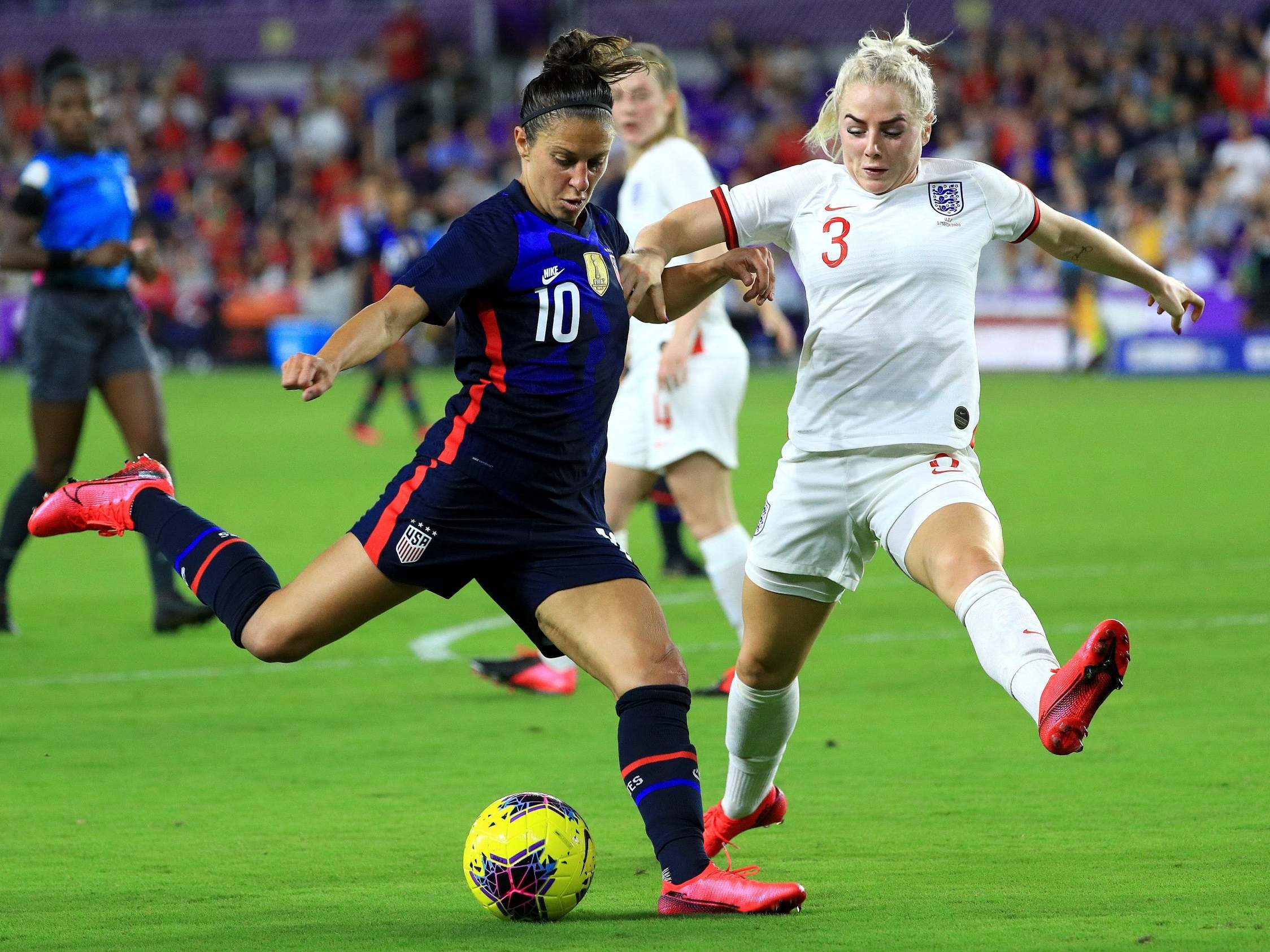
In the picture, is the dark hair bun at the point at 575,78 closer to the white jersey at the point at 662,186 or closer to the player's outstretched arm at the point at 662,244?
the player's outstretched arm at the point at 662,244

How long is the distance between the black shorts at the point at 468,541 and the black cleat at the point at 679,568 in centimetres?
608

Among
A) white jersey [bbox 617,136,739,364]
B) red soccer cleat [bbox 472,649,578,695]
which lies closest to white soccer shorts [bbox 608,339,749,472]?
white jersey [bbox 617,136,739,364]

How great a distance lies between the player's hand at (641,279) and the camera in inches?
187

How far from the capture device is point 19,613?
9586 millimetres

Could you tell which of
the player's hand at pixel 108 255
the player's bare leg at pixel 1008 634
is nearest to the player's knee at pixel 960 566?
the player's bare leg at pixel 1008 634

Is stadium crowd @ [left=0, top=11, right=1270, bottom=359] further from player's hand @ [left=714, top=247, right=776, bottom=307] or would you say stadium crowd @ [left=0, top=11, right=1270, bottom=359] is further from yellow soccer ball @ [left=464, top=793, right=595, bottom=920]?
yellow soccer ball @ [left=464, top=793, right=595, bottom=920]

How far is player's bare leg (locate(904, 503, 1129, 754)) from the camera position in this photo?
3.95m

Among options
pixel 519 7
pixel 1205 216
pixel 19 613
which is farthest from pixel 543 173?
pixel 519 7

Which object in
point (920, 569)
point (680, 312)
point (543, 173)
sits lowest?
point (920, 569)

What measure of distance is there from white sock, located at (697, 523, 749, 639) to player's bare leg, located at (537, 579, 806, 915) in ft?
9.58

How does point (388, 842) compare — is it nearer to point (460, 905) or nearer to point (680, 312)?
point (460, 905)

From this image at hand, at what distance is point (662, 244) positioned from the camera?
4934 mm

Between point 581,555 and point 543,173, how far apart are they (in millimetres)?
949

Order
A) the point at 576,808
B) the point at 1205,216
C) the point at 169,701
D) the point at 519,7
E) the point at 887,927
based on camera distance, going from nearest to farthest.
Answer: the point at 887,927 < the point at 576,808 < the point at 169,701 < the point at 1205,216 < the point at 519,7
